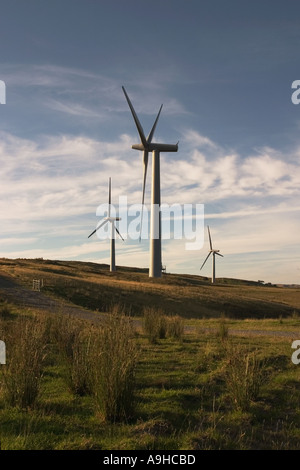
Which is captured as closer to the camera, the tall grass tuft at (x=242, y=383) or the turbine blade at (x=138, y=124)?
the tall grass tuft at (x=242, y=383)

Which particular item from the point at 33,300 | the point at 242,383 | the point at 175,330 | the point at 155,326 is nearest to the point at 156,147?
the point at 33,300

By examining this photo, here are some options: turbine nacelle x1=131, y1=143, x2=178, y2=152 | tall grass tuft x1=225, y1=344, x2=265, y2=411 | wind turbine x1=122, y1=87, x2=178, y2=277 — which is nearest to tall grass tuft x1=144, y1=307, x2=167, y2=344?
tall grass tuft x1=225, y1=344, x2=265, y2=411

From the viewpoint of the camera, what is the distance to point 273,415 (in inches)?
323

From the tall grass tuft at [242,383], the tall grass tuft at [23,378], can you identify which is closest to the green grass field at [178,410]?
the tall grass tuft at [242,383]

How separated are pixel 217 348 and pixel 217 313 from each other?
3341cm

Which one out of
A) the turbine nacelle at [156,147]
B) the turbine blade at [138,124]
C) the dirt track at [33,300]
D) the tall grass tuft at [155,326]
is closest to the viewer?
the tall grass tuft at [155,326]

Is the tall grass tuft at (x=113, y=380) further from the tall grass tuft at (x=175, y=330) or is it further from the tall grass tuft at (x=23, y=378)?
the tall grass tuft at (x=175, y=330)

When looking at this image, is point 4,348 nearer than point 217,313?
Yes

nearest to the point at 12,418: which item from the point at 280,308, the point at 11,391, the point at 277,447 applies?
the point at 11,391

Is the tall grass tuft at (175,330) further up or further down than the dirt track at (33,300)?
further down

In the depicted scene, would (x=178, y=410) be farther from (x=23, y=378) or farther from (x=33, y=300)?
(x=33, y=300)

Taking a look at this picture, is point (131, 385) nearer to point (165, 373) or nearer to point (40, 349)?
point (40, 349)

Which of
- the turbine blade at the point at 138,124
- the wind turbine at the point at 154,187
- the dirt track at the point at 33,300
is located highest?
the turbine blade at the point at 138,124

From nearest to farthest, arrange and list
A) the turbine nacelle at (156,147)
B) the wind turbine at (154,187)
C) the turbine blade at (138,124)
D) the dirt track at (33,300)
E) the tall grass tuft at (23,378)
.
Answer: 1. the tall grass tuft at (23,378)
2. the dirt track at (33,300)
3. the turbine blade at (138,124)
4. the wind turbine at (154,187)
5. the turbine nacelle at (156,147)
